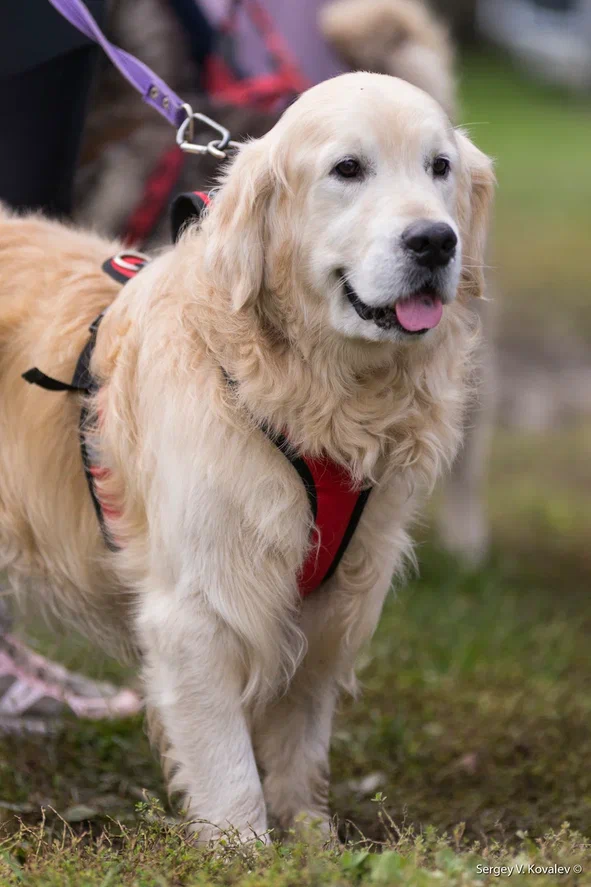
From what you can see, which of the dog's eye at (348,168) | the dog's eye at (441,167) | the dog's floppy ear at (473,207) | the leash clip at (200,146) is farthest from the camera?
the leash clip at (200,146)

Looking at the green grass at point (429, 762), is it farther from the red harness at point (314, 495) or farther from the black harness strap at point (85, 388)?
the black harness strap at point (85, 388)

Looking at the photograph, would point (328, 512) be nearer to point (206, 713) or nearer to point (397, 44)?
point (206, 713)

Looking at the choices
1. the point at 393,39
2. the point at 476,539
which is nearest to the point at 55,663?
the point at 476,539

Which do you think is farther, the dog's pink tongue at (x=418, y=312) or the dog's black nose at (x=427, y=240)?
the dog's pink tongue at (x=418, y=312)

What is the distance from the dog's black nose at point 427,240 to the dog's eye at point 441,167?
255 millimetres

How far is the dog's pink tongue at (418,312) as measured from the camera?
283cm

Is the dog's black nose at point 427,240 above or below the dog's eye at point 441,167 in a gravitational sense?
below

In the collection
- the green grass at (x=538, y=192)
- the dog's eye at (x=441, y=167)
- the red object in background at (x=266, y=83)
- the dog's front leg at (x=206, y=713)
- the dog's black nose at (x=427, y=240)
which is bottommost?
the green grass at (x=538, y=192)

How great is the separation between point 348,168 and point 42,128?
1.51 m

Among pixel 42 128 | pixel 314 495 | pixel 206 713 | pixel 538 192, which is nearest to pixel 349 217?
pixel 314 495

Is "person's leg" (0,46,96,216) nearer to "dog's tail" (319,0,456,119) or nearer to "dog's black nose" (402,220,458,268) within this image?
"dog's black nose" (402,220,458,268)

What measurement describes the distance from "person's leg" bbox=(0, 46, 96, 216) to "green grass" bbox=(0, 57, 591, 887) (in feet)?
5.03

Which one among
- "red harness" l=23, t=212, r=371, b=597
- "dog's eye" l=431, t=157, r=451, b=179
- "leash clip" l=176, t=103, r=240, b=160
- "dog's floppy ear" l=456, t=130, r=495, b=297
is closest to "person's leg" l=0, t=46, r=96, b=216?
"leash clip" l=176, t=103, r=240, b=160

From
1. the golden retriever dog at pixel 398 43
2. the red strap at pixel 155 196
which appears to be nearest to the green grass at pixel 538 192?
the golden retriever dog at pixel 398 43
